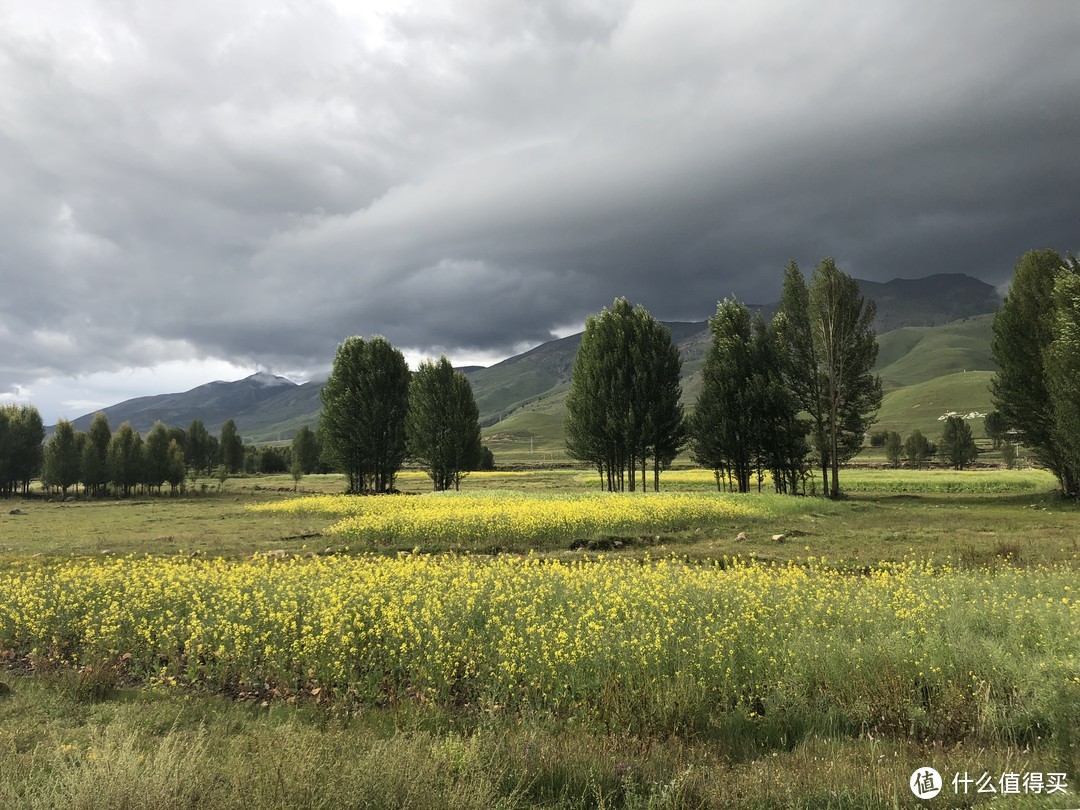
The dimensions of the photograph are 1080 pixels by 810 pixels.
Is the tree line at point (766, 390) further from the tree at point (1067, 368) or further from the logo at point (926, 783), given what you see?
the logo at point (926, 783)

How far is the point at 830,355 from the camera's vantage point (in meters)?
37.5

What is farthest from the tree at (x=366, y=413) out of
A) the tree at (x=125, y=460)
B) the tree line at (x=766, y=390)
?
the tree at (x=125, y=460)

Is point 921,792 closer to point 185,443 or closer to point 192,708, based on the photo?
point 192,708

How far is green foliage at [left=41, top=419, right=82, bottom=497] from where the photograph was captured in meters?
66.9

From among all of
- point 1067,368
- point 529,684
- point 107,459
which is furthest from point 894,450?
point 107,459

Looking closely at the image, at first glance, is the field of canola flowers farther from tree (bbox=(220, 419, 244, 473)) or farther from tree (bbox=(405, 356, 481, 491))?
tree (bbox=(220, 419, 244, 473))

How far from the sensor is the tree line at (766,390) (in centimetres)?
3688

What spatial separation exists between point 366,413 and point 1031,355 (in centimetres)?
5150

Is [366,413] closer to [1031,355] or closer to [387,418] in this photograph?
[387,418]

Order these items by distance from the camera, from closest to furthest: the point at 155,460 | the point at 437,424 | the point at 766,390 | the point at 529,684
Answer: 1. the point at 529,684
2. the point at 766,390
3. the point at 437,424
4. the point at 155,460

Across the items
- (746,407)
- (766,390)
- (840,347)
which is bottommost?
(746,407)

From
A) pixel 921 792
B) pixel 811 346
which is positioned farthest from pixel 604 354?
pixel 921 792

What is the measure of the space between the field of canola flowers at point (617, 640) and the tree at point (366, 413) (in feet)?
137

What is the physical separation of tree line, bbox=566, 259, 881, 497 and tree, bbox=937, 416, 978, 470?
60.2m
